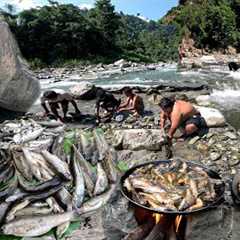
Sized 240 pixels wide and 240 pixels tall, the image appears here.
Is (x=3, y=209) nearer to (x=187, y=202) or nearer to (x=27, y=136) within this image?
(x=187, y=202)

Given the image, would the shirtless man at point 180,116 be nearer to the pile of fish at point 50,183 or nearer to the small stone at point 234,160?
the small stone at point 234,160

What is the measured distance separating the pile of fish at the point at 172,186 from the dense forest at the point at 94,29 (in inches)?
1762

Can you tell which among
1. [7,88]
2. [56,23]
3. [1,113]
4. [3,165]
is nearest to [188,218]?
[3,165]

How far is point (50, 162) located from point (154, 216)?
8.19ft

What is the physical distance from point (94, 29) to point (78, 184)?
190 feet

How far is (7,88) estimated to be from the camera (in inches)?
320

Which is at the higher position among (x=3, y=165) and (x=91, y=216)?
(x=3, y=165)

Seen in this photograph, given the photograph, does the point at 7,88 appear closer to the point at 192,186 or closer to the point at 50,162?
the point at 50,162

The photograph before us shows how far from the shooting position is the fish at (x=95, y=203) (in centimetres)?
608

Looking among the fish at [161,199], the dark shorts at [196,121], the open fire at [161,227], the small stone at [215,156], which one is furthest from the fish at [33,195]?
the dark shorts at [196,121]

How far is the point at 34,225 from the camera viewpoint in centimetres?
571

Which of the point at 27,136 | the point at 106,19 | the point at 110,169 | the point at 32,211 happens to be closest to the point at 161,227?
the point at 32,211

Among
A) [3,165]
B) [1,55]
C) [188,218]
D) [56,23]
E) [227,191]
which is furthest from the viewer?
[56,23]

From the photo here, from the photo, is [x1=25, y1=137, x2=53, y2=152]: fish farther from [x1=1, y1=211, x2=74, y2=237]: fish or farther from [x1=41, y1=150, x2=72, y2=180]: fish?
[x1=1, y1=211, x2=74, y2=237]: fish
